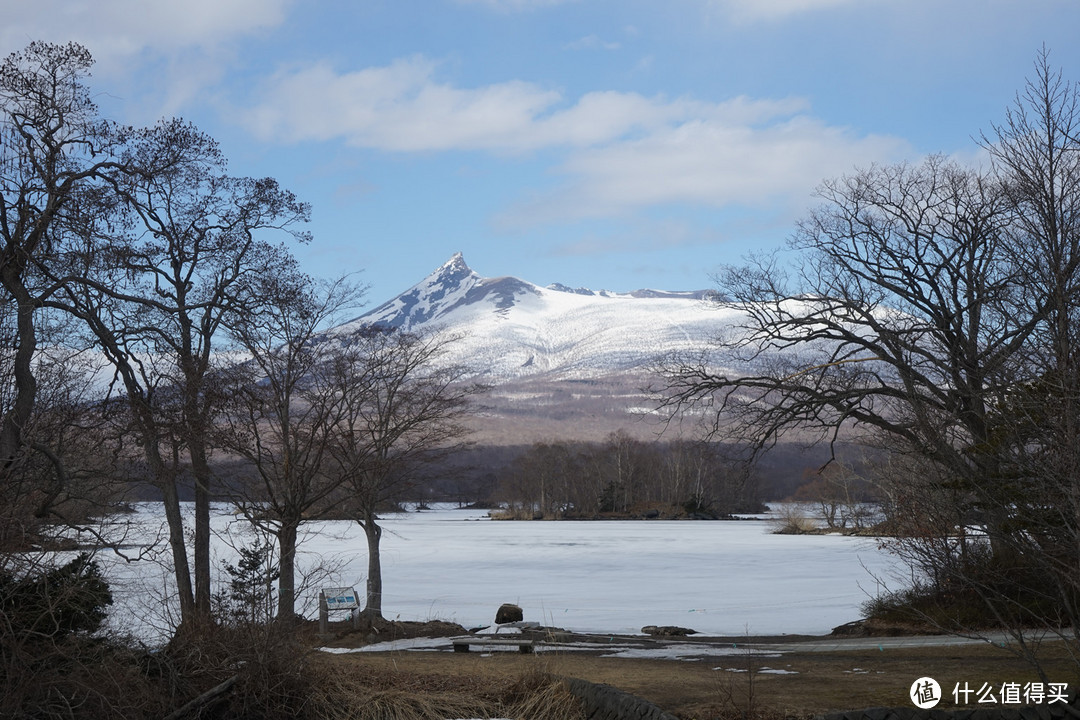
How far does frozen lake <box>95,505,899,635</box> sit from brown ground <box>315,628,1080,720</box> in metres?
1.28

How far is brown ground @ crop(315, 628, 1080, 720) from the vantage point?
10727mm

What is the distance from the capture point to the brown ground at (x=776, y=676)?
10727 millimetres

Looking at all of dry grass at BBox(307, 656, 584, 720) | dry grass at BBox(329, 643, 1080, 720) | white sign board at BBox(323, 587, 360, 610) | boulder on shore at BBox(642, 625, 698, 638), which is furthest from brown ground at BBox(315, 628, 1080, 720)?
white sign board at BBox(323, 587, 360, 610)

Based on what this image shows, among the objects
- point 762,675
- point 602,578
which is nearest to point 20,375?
point 762,675

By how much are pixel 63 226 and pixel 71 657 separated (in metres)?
8.43

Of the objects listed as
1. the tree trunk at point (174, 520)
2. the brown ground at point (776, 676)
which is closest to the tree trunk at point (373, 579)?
the tree trunk at point (174, 520)

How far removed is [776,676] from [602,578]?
2537 centimetres

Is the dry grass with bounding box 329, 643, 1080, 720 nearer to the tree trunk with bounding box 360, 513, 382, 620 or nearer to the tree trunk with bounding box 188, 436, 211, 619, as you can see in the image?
the tree trunk with bounding box 188, 436, 211, 619

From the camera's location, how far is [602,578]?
37.9 meters

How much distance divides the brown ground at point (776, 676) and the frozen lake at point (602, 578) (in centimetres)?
128

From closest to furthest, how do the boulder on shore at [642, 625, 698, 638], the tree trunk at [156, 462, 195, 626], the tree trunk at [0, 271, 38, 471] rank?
the tree trunk at [0, 271, 38, 471], the tree trunk at [156, 462, 195, 626], the boulder on shore at [642, 625, 698, 638]

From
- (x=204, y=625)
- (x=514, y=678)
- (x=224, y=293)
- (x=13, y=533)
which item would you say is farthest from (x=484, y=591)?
(x=13, y=533)

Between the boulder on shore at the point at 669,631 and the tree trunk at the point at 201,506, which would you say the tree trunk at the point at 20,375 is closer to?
the tree trunk at the point at 201,506

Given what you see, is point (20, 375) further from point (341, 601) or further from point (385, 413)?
point (385, 413)
